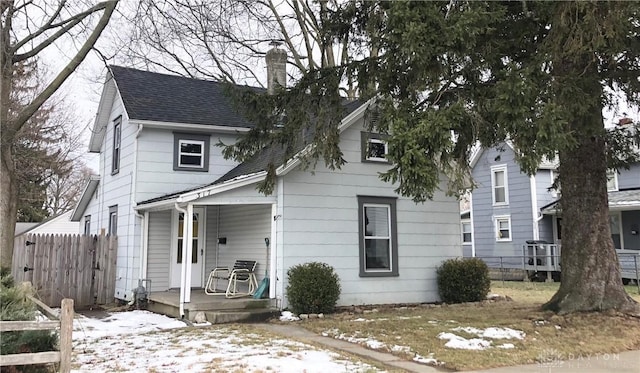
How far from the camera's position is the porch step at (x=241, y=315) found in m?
10.8

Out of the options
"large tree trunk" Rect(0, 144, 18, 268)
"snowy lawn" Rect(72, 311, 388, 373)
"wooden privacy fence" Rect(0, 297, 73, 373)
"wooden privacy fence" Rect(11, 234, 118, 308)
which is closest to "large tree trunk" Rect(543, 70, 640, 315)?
"snowy lawn" Rect(72, 311, 388, 373)

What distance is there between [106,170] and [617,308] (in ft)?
46.8

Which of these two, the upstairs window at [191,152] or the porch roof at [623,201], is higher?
the upstairs window at [191,152]

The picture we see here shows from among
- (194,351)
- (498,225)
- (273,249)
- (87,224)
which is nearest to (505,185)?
(498,225)

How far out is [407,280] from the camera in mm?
13414

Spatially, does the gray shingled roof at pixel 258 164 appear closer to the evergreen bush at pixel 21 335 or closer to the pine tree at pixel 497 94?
the pine tree at pixel 497 94

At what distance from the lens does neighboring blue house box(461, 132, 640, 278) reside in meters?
20.8

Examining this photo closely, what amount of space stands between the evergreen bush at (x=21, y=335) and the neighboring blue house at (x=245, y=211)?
4870mm

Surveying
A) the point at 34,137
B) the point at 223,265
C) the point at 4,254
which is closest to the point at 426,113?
the point at 223,265

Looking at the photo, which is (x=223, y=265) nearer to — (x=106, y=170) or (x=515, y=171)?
(x=106, y=170)

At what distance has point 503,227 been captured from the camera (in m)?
24.5

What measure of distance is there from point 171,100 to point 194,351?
955cm

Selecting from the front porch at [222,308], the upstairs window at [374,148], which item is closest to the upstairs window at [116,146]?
the front porch at [222,308]

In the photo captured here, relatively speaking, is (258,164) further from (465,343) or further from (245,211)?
(465,343)
